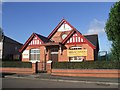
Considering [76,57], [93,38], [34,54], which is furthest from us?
[93,38]

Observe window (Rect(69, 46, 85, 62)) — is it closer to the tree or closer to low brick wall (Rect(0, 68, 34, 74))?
low brick wall (Rect(0, 68, 34, 74))

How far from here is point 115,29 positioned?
68.8 feet

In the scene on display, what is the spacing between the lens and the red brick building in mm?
28641

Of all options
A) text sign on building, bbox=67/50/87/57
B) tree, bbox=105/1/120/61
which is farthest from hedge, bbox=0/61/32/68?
tree, bbox=105/1/120/61

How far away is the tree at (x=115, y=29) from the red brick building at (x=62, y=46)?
6928 mm

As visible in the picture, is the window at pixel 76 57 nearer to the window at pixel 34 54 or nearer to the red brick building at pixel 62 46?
the red brick building at pixel 62 46

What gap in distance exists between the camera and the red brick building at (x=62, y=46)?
28.6 meters

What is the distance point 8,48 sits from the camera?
142ft

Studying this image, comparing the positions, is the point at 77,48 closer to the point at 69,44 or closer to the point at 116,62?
the point at 69,44

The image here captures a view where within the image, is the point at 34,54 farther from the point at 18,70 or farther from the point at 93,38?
the point at 93,38

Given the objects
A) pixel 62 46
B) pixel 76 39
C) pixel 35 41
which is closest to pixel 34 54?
pixel 35 41

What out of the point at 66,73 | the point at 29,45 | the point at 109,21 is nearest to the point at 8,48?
the point at 29,45

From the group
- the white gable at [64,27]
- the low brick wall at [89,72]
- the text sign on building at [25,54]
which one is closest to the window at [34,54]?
the text sign on building at [25,54]

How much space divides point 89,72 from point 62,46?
8064 mm
